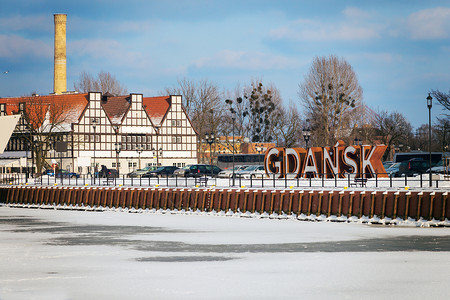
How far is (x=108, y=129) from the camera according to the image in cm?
11219

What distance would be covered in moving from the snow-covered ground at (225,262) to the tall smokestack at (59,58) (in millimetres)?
92998

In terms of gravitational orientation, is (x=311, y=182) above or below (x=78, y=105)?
below

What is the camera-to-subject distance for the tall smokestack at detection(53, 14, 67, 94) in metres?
126

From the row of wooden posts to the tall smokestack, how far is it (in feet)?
225

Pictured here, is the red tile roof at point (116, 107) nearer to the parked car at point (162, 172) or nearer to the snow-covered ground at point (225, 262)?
the parked car at point (162, 172)

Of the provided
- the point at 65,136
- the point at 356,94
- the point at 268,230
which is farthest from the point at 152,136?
the point at 268,230

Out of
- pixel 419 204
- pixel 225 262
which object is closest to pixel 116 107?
pixel 419 204

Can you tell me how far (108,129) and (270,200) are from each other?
71604 mm

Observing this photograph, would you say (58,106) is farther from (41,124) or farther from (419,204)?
(419,204)

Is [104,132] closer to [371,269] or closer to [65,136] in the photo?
[65,136]

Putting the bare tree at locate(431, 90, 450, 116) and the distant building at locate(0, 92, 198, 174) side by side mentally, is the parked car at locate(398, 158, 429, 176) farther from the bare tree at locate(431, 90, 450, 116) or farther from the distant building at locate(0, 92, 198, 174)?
the distant building at locate(0, 92, 198, 174)

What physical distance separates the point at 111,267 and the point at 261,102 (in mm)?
96805

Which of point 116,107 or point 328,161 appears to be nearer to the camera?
point 328,161

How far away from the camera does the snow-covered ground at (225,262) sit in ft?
54.4
